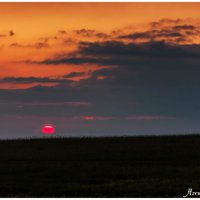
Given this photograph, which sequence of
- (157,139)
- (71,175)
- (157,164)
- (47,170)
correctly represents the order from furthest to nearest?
(157,139) → (157,164) → (47,170) → (71,175)

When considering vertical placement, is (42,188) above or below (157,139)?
below

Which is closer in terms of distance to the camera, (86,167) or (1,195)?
(1,195)

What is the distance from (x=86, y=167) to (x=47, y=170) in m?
3.53

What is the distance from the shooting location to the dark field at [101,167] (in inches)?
1359

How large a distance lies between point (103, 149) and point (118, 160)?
30.9ft

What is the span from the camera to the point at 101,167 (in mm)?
47969

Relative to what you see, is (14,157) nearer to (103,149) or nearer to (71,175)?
(103,149)

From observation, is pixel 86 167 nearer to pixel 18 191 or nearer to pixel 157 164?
pixel 157 164

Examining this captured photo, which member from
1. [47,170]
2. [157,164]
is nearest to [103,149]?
[157,164]

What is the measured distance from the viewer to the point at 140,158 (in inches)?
2227

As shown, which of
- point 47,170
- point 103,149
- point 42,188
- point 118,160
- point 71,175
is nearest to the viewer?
point 42,188

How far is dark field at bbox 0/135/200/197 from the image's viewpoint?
34.5 meters

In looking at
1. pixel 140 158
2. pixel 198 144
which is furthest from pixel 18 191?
pixel 198 144

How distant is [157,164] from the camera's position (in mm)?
50938
